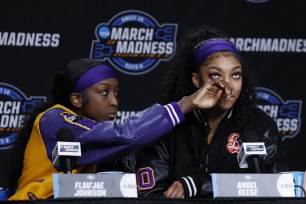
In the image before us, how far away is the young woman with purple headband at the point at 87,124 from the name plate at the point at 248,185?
0.62 meters

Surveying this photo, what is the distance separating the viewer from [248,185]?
258cm

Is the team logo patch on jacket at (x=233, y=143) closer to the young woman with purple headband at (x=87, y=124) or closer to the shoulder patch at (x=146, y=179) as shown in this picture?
the young woman with purple headband at (x=87, y=124)

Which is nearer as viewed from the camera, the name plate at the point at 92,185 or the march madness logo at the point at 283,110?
the name plate at the point at 92,185

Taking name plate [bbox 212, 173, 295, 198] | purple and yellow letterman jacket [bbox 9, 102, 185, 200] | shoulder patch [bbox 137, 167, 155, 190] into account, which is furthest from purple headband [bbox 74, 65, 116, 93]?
name plate [bbox 212, 173, 295, 198]

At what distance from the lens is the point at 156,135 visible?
3146 millimetres

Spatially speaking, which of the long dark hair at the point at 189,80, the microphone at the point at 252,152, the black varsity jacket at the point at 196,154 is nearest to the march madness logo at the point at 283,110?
the long dark hair at the point at 189,80

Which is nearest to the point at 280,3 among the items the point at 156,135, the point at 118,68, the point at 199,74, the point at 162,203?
the point at 118,68

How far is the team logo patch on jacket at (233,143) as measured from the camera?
336 cm

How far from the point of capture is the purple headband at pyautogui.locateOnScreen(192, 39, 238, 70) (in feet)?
11.1

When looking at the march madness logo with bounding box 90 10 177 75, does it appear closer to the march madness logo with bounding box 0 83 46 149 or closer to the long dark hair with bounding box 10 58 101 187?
the march madness logo with bounding box 0 83 46 149

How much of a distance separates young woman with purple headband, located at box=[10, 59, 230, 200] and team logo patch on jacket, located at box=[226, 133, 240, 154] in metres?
0.22

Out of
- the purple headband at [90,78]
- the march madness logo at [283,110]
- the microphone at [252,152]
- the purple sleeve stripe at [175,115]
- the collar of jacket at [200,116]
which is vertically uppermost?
the march madness logo at [283,110]

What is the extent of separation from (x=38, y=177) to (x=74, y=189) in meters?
0.87

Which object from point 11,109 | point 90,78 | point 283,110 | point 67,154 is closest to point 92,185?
point 67,154
